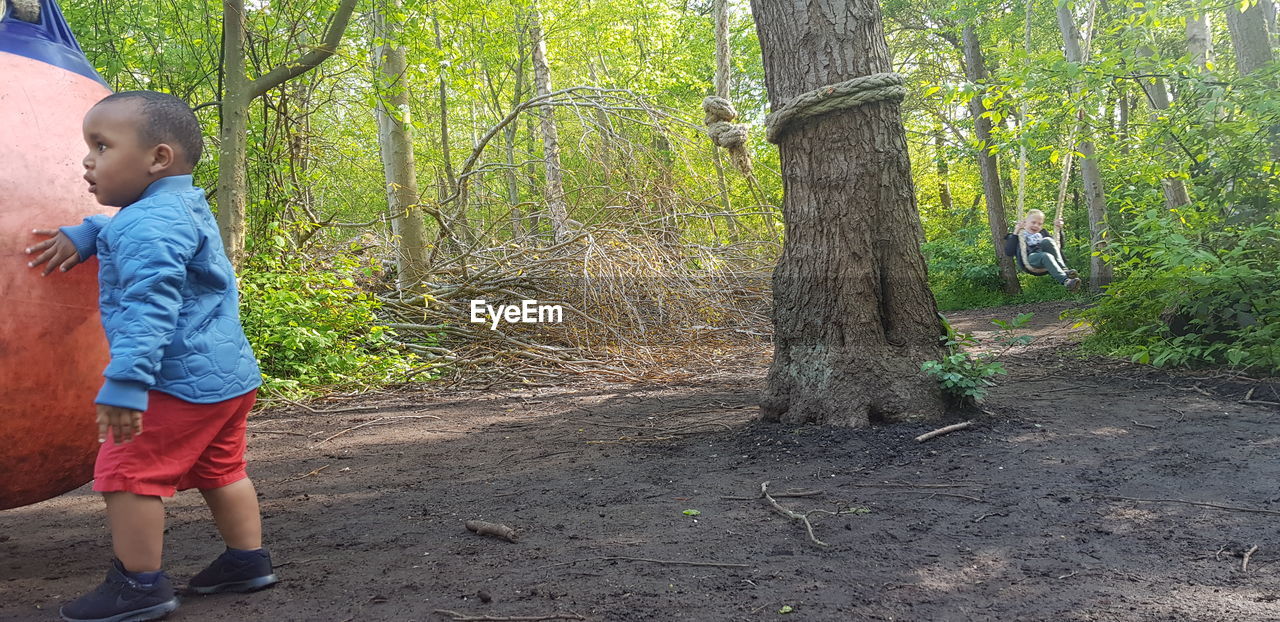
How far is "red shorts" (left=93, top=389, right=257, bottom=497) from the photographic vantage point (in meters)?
2.03

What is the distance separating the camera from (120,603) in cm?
203

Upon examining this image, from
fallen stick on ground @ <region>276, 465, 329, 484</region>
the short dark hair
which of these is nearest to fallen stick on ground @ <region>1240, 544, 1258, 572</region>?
the short dark hair

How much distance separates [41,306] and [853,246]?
3.30 metres

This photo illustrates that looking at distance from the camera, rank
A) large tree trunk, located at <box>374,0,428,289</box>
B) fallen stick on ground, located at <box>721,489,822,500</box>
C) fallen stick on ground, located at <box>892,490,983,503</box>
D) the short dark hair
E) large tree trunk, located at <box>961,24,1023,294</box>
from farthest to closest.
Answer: large tree trunk, located at <box>961,24,1023,294</box>, large tree trunk, located at <box>374,0,428,289</box>, fallen stick on ground, located at <box>721,489,822,500</box>, fallen stick on ground, located at <box>892,490,983,503</box>, the short dark hair

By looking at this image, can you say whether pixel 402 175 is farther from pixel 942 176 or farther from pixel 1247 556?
pixel 942 176

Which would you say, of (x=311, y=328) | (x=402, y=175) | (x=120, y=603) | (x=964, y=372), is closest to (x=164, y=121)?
(x=120, y=603)

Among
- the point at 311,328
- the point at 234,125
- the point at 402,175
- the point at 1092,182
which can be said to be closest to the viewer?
the point at 234,125

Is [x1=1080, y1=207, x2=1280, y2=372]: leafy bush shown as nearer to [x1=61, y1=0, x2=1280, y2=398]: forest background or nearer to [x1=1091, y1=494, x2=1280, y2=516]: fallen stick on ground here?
[x1=61, y1=0, x2=1280, y2=398]: forest background

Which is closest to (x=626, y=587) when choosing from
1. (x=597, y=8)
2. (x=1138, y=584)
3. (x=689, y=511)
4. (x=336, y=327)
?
(x=689, y=511)

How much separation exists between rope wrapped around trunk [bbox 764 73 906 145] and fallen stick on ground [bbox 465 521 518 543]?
8.23ft

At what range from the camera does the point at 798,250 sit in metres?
4.10

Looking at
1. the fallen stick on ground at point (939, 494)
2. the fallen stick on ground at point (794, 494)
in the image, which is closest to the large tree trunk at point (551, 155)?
the fallen stick on ground at point (794, 494)

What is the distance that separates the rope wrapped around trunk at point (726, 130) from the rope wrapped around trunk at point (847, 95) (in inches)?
85.3

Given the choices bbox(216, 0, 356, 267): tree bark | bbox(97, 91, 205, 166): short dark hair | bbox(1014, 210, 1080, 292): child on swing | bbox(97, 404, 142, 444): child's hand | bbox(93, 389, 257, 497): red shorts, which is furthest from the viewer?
bbox(1014, 210, 1080, 292): child on swing
